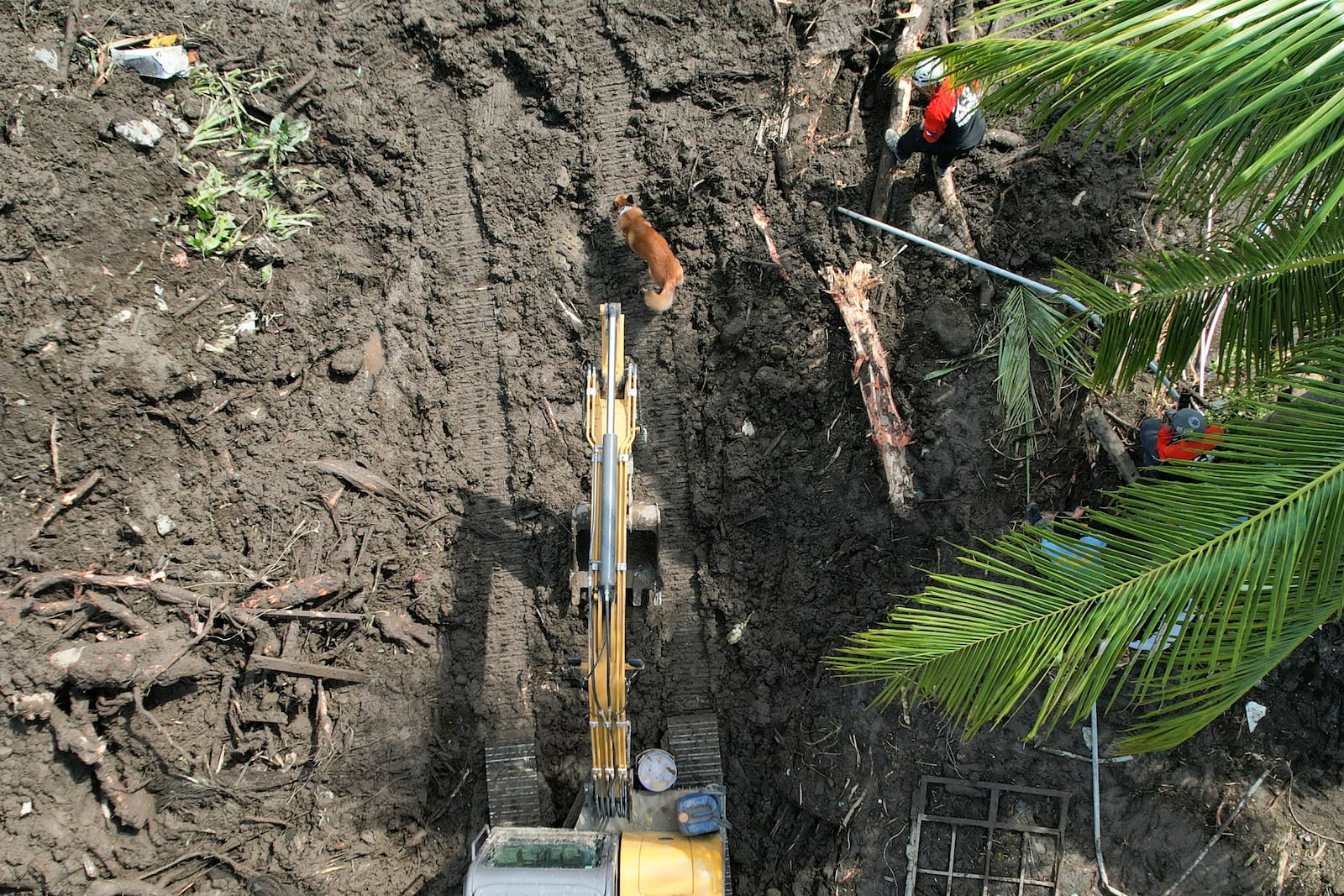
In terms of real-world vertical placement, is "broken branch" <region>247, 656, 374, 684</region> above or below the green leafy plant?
below

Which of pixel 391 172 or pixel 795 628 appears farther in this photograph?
pixel 391 172

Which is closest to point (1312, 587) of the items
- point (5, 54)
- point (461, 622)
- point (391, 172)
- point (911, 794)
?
point (911, 794)

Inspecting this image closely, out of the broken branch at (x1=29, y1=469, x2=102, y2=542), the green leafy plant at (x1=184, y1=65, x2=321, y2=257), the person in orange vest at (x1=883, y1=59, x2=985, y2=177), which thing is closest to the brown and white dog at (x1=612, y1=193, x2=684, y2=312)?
the person in orange vest at (x1=883, y1=59, x2=985, y2=177)

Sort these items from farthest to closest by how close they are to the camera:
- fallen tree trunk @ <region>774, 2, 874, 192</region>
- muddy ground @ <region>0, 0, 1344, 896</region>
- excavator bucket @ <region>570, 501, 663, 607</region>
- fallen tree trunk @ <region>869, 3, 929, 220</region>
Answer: fallen tree trunk @ <region>774, 2, 874, 192</region> → fallen tree trunk @ <region>869, 3, 929, 220</region> → excavator bucket @ <region>570, 501, 663, 607</region> → muddy ground @ <region>0, 0, 1344, 896</region>

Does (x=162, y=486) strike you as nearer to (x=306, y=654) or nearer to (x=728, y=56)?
(x=306, y=654)

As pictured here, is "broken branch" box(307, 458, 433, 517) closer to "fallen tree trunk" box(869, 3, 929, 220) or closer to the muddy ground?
the muddy ground

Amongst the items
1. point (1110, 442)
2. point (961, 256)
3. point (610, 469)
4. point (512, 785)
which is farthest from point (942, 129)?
point (512, 785)

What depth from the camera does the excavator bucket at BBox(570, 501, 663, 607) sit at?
5926 mm

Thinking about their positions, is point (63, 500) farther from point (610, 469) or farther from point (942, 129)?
point (942, 129)

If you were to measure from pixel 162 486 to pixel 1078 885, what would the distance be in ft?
24.7

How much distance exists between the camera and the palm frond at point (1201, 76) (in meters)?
2.89

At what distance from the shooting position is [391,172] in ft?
22.4

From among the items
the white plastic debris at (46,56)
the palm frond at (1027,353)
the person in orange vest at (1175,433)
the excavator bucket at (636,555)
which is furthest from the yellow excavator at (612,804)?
the white plastic debris at (46,56)

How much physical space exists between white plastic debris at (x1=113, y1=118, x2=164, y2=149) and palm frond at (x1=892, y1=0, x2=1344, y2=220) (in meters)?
6.04
